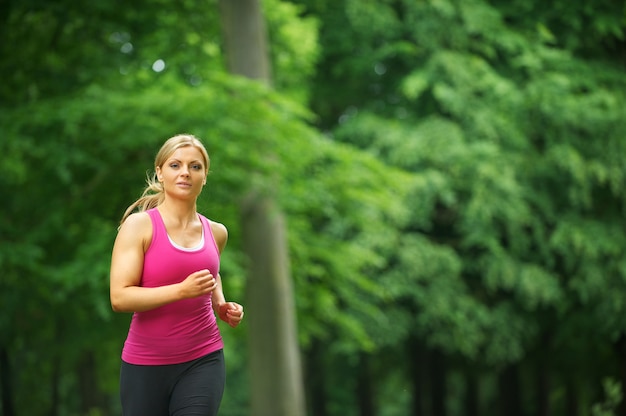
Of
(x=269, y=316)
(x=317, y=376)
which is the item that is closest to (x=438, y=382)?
(x=317, y=376)

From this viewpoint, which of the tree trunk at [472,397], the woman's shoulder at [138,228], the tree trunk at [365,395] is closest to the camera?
the woman's shoulder at [138,228]

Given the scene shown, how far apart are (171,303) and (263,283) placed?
34.6ft

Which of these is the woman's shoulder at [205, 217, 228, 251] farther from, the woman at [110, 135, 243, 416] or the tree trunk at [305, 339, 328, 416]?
the tree trunk at [305, 339, 328, 416]

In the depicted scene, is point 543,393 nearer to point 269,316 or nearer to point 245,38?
point 269,316

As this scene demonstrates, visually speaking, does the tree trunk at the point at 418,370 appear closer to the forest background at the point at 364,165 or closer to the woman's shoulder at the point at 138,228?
the forest background at the point at 364,165

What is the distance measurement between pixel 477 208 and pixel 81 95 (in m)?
7.09

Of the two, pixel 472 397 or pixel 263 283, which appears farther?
pixel 472 397

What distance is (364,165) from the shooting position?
44.1 ft

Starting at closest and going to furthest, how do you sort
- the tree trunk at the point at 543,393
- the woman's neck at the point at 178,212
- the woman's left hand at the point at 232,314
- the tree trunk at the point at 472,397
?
the woman's neck at the point at 178,212 < the woman's left hand at the point at 232,314 < the tree trunk at the point at 543,393 < the tree trunk at the point at 472,397

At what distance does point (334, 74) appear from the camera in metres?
19.4

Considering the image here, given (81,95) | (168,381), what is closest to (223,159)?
(81,95)

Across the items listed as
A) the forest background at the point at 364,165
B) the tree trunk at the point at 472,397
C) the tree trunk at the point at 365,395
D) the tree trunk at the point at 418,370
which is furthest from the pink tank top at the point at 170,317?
the tree trunk at the point at 472,397

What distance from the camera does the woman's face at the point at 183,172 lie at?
2.99m

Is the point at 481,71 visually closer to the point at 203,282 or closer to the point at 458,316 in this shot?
the point at 458,316
